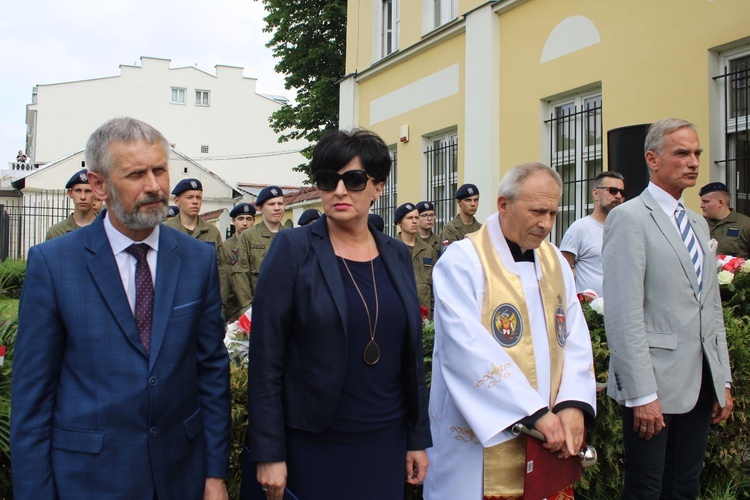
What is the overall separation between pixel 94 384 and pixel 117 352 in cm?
12

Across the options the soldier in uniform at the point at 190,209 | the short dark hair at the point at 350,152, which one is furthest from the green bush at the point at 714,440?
the soldier in uniform at the point at 190,209

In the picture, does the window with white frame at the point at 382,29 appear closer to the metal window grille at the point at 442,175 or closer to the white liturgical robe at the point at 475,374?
the metal window grille at the point at 442,175

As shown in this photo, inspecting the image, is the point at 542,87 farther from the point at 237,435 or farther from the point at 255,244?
the point at 237,435

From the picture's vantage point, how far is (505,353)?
2633mm

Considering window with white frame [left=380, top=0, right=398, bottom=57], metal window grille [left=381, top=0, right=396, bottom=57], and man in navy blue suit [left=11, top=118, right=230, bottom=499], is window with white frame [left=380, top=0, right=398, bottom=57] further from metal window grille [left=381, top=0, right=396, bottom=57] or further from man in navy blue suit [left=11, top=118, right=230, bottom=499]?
man in navy blue suit [left=11, top=118, right=230, bottom=499]

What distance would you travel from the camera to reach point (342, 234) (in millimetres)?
2562

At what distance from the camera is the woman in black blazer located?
90.8 inches

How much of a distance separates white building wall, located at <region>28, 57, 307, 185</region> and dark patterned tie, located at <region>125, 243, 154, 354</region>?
133 ft

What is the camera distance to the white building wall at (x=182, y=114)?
39156 mm

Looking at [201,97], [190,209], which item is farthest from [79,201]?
[201,97]

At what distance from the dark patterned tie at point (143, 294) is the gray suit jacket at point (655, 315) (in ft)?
6.88

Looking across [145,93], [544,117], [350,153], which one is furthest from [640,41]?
[145,93]

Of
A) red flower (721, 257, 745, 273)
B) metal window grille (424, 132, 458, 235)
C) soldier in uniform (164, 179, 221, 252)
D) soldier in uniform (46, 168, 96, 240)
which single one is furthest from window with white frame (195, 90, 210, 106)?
red flower (721, 257, 745, 273)

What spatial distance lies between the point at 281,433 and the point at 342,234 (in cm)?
80
